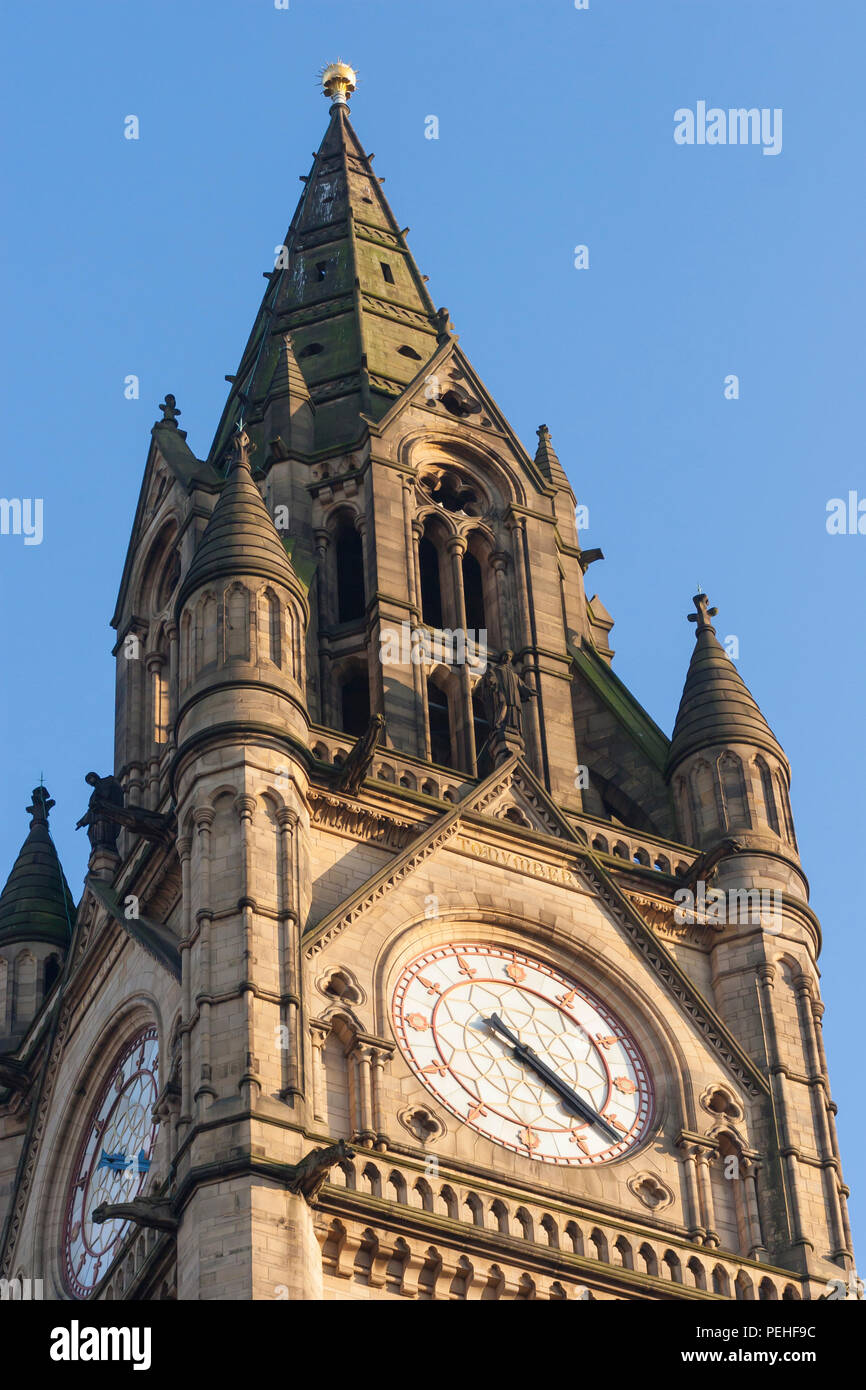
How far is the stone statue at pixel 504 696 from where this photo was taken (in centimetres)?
4600

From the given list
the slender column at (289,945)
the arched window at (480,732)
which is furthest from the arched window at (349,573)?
the slender column at (289,945)

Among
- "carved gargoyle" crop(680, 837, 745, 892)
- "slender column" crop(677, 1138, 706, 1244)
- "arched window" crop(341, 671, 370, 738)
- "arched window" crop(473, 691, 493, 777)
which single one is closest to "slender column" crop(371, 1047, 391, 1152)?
"slender column" crop(677, 1138, 706, 1244)

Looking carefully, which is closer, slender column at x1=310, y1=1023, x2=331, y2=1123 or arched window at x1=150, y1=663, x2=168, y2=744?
slender column at x1=310, y1=1023, x2=331, y2=1123

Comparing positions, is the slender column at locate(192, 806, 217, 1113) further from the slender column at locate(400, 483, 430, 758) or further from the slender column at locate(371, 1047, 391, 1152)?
the slender column at locate(400, 483, 430, 758)

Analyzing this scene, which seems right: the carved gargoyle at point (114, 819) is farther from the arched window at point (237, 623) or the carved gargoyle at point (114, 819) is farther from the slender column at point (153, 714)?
the arched window at point (237, 623)

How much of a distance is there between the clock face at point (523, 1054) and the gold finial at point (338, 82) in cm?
2489

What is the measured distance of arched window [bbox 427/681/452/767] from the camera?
47344mm

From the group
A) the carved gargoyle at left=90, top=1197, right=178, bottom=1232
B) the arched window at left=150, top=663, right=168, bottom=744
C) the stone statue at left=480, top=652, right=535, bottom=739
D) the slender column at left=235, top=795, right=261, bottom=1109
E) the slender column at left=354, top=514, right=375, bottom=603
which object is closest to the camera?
the carved gargoyle at left=90, top=1197, right=178, bottom=1232

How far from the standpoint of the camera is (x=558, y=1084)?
4116cm

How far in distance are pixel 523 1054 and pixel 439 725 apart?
7671 mm

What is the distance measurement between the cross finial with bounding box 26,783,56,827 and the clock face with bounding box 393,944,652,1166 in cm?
1041

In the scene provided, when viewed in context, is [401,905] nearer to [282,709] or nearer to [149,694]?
[282,709]

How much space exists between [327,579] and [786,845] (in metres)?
7.86

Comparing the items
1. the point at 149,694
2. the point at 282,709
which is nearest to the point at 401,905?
the point at 282,709
